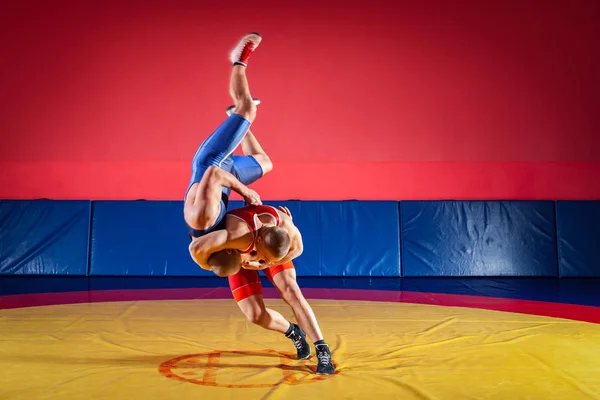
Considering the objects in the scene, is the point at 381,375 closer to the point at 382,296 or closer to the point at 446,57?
the point at 382,296

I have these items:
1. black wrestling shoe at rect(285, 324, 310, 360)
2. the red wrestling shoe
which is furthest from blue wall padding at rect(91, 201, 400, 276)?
black wrestling shoe at rect(285, 324, 310, 360)

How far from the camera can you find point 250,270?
367 centimetres

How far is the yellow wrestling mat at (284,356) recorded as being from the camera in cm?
274

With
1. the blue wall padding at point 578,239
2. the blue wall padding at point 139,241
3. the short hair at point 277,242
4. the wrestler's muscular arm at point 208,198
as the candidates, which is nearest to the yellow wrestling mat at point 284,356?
the short hair at point 277,242

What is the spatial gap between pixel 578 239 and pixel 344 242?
3693 millimetres

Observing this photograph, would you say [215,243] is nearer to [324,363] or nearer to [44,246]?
[324,363]

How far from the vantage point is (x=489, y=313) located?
520 cm

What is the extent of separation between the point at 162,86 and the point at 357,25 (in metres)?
3.50

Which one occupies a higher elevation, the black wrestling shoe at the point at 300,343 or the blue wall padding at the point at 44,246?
the blue wall padding at the point at 44,246

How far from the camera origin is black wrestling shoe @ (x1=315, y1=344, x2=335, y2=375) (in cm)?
309

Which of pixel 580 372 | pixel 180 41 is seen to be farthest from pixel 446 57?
pixel 580 372

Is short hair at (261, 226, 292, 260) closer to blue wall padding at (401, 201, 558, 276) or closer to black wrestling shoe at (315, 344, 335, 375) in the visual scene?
black wrestling shoe at (315, 344, 335, 375)

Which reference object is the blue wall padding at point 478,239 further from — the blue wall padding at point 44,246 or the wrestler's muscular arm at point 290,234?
the wrestler's muscular arm at point 290,234

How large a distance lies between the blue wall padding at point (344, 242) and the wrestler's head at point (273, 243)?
5.53 meters
